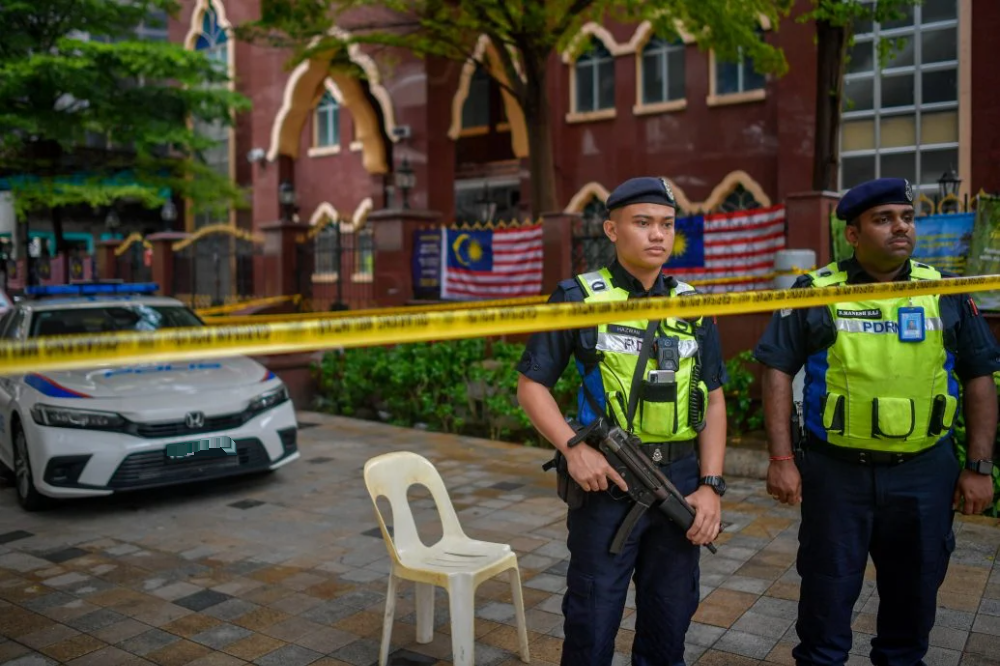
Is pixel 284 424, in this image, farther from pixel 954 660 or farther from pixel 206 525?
pixel 954 660

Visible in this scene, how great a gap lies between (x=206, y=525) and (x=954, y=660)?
466 centimetres

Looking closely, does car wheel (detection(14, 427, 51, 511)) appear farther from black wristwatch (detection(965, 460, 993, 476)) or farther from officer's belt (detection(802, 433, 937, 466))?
black wristwatch (detection(965, 460, 993, 476))

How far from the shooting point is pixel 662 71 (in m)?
17.9

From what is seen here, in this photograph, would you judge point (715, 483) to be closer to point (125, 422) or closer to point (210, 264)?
point (125, 422)

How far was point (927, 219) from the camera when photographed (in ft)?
27.1

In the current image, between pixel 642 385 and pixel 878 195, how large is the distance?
1152 mm

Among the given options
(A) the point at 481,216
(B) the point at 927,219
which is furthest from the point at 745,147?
(B) the point at 927,219

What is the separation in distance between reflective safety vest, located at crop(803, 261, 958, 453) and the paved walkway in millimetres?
1312

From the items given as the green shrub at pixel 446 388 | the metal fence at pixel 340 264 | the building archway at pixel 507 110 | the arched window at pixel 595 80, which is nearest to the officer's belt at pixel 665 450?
the green shrub at pixel 446 388

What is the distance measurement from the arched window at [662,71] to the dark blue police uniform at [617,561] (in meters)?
15.7

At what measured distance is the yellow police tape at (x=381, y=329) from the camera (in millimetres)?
1979

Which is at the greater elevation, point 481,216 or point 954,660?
point 481,216

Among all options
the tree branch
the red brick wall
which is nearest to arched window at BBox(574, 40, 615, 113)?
the red brick wall

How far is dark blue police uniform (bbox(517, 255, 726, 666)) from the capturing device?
2.92 metres
